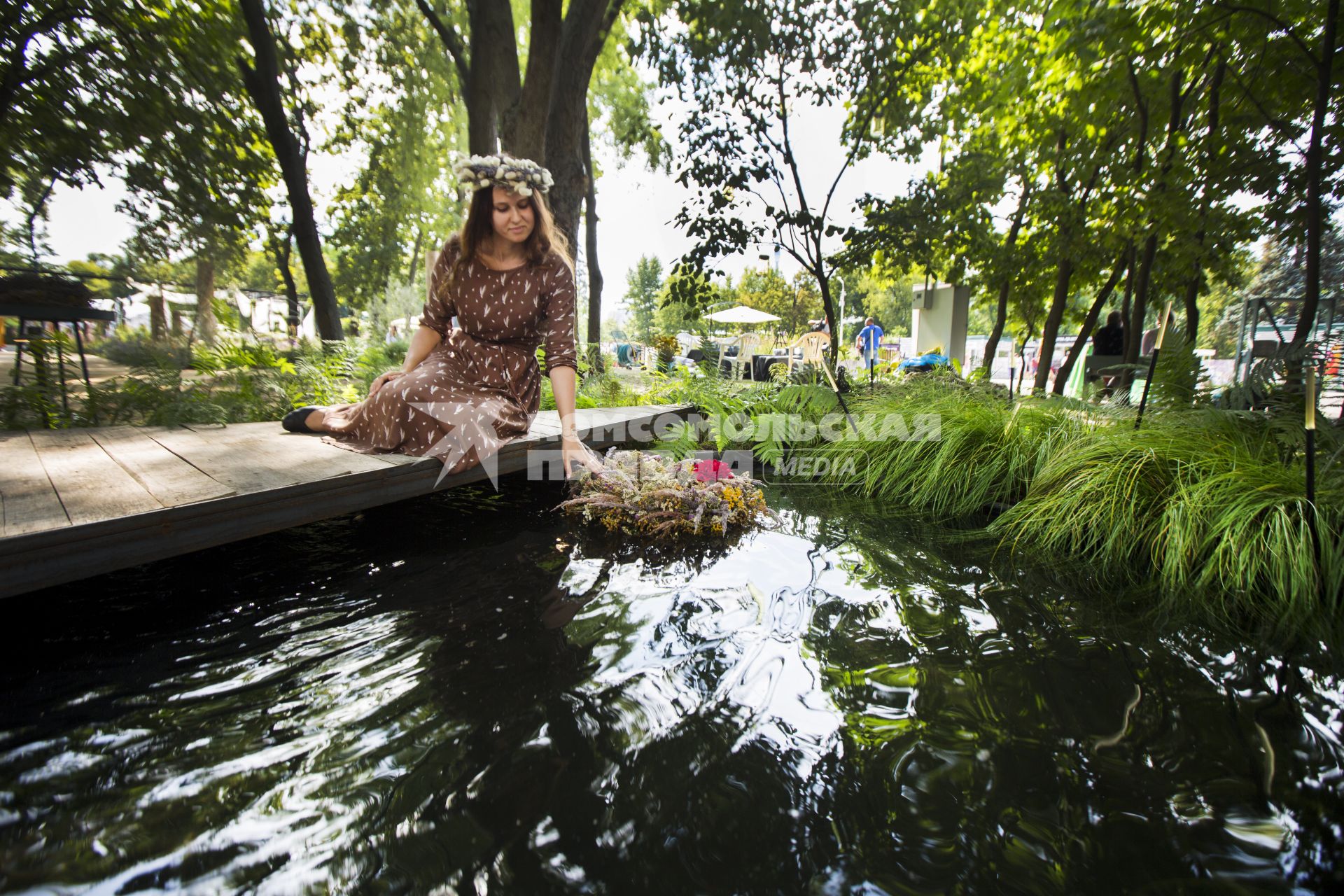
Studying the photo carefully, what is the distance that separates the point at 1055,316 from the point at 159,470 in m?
7.91

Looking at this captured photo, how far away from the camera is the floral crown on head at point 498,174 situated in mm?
2736

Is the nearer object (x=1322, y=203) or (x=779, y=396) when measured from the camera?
(x=1322, y=203)

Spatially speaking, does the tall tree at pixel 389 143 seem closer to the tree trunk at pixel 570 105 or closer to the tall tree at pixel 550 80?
the tall tree at pixel 550 80

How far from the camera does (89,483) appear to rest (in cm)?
198

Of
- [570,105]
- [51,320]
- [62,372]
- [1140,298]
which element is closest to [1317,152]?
[1140,298]

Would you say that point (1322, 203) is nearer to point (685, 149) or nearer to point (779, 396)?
point (779, 396)

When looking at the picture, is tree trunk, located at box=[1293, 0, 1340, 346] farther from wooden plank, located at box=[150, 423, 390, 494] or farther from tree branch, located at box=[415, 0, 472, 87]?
tree branch, located at box=[415, 0, 472, 87]

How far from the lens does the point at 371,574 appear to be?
7.41 feet

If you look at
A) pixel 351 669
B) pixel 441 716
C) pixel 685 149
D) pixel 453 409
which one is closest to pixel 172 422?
pixel 453 409

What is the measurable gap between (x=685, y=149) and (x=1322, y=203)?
4836mm

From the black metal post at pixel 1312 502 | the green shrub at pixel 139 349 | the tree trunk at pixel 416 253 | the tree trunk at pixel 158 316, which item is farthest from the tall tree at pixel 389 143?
the black metal post at pixel 1312 502

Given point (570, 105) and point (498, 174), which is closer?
point (498, 174)

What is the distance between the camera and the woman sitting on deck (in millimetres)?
2779

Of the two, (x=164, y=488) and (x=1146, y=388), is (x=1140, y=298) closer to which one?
(x=1146, y=388)
